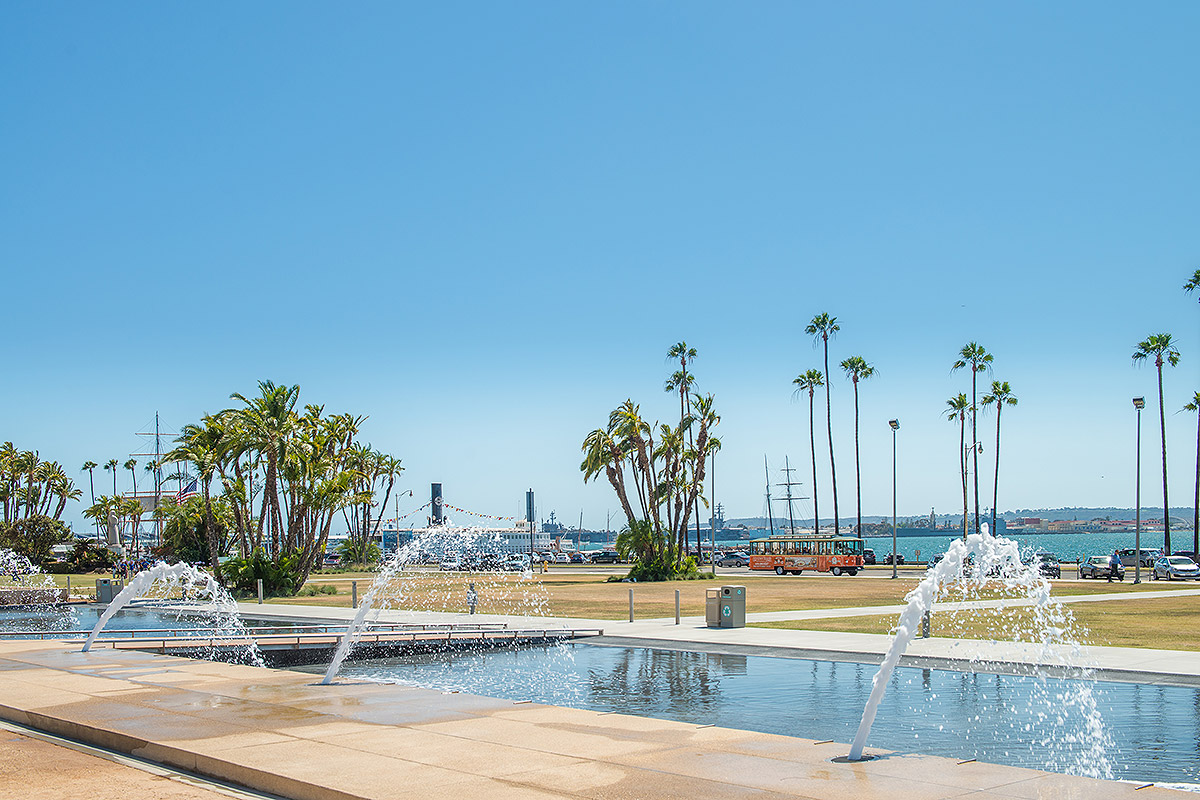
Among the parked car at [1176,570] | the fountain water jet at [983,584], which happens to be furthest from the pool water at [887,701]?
the parked car at [1176,570]

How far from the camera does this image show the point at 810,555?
74750 millimetres

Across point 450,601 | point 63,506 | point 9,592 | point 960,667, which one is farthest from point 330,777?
point 63,506

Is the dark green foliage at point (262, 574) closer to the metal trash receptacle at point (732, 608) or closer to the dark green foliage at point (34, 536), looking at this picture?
the metal trash receptacle at point (732, 608)

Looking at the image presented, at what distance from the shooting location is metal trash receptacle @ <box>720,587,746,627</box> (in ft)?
85.5

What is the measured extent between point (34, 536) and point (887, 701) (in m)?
77.1

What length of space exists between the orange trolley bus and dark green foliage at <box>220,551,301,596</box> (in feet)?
131

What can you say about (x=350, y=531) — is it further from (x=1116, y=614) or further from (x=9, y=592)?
(x=1116, y=614)

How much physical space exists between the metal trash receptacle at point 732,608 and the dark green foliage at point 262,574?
78.7 ft

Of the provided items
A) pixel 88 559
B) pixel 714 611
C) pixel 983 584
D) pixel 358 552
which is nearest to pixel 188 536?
pixel 88 559

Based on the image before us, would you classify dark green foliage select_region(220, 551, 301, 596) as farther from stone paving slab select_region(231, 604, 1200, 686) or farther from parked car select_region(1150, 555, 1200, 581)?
parked car select_region(1150, 555, 1200, 581)

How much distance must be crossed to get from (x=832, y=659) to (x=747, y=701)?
5231 mm

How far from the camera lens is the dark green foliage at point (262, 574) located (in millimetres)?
44031

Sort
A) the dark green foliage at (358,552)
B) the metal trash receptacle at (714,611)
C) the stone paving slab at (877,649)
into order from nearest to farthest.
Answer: the stone paving slab at (877,649) → the metal trash receptacle at (714,611) → the dark green foliage at (358,552)

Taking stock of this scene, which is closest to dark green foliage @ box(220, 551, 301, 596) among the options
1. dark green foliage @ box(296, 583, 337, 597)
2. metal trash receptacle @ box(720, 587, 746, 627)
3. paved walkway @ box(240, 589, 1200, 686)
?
dark green foliage @ box(296, 583, 337, 597)
